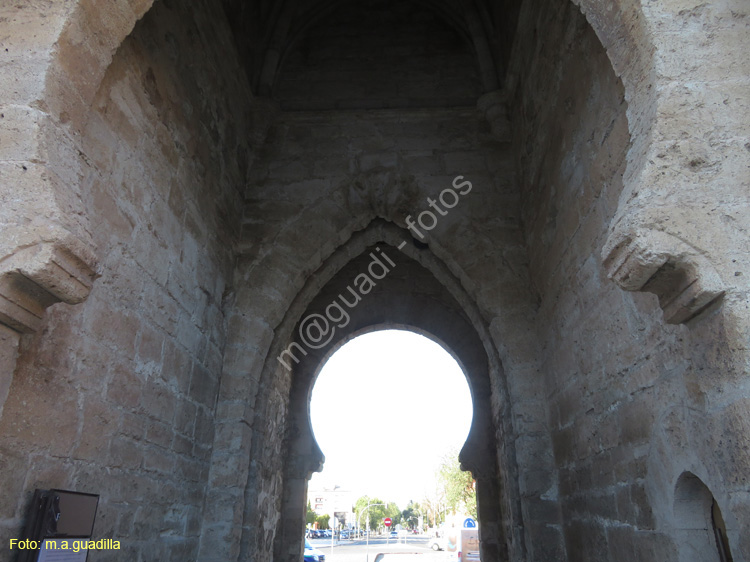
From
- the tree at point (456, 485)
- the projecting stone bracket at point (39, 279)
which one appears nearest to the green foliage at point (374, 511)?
the tree at point (456, 485)

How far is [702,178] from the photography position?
5.24ft

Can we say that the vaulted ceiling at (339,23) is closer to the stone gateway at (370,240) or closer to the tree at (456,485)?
the stone gateway at (370,240)

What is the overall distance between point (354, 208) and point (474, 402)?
10.8 ft

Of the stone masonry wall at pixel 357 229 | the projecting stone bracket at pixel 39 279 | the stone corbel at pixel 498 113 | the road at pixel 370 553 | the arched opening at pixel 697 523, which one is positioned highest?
the stone corbel at pixel 498 113

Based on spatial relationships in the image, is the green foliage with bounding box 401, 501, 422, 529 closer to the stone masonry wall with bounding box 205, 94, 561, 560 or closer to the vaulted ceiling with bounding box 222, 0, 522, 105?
the vaulted ceiling with bounding box 222, 0, 522, 105

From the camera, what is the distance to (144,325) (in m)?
2.70

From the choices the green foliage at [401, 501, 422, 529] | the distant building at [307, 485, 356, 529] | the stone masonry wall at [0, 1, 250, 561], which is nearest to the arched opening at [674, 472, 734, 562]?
the stone masonry wall at [0, 1, 250, 561]

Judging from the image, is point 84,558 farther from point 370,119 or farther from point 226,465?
point 370,119

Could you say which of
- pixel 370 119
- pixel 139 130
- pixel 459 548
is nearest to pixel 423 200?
pixel 370 119

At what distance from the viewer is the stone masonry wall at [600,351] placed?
5.80ft

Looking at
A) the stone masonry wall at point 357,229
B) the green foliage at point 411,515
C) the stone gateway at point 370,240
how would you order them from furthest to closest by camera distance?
the green foliage at point 411,515, the stone masonry wall at point 357,229, the stone gateway at point 370,240

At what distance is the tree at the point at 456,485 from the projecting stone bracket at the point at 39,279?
2017 cm

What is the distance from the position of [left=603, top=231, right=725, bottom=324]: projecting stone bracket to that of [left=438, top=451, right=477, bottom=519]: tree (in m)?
19.8

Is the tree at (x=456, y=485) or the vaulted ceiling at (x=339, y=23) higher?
the vaulted ceiling at (x=339, y=23)
